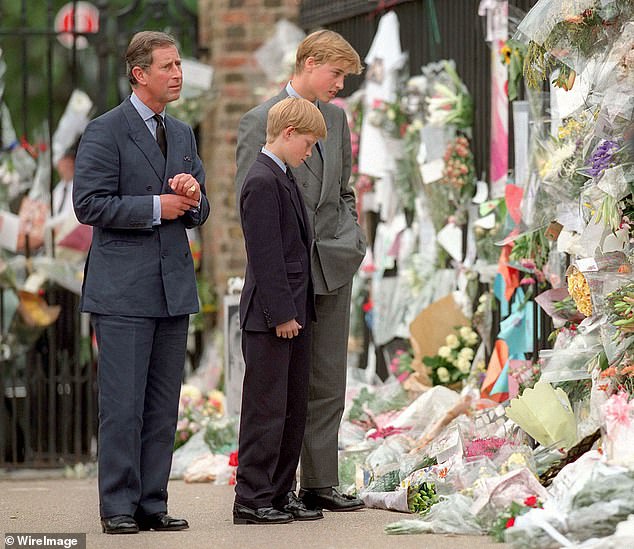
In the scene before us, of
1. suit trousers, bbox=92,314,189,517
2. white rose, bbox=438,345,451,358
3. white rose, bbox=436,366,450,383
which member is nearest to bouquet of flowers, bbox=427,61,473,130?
white rose, bbox=438,345,451,358

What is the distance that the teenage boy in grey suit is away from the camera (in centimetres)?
583

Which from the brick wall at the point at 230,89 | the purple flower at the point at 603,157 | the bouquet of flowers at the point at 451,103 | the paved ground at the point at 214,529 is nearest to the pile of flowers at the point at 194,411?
the brick wall at the point at 230,89

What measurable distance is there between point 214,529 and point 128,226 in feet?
3.73

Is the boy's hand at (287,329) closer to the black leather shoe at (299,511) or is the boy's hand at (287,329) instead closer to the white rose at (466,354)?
the black leather shoe at (299,511)

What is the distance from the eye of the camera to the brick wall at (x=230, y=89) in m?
10.9

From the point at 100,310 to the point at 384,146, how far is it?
4.10 m

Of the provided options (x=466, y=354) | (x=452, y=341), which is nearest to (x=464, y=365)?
(x=466, y=354)

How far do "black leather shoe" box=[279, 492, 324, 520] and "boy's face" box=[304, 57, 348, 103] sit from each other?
5.11 ft

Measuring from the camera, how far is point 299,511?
18.7 feet

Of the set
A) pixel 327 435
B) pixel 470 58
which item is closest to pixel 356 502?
pixel 327 435

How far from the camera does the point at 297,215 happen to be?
556 cm

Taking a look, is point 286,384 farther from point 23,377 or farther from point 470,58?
point 23,377

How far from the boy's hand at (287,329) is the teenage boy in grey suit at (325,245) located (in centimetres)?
39

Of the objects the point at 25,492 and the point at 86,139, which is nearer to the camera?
the point at 86,139
